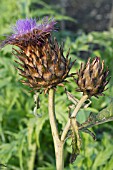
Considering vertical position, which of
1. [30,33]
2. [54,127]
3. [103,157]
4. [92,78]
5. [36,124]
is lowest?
[103,157]

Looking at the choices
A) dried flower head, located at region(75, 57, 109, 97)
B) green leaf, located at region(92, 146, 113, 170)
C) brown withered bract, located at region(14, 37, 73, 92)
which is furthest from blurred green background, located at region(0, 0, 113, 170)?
dried flower head, located at region(75, 57, 109, 97)

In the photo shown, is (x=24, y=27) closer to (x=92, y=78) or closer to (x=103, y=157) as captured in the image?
(x=92, y=78)

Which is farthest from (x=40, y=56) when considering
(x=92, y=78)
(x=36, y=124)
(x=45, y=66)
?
(x=36, y=124)

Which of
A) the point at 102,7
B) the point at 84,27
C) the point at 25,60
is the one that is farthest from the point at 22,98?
the point at 102,7

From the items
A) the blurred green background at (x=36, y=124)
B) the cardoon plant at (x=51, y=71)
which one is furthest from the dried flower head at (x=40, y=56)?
the blurred green background at (x=36, y=124)

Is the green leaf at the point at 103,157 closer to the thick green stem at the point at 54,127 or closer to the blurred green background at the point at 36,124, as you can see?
the blurred green background at the point at 36,124

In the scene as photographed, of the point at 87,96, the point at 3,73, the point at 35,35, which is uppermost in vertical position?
the point at 35,35

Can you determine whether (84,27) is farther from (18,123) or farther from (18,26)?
(18,26)

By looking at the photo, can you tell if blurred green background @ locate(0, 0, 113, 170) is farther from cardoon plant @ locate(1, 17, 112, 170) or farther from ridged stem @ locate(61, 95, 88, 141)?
ridged stem @ locate(61, 95, 88, 141)
